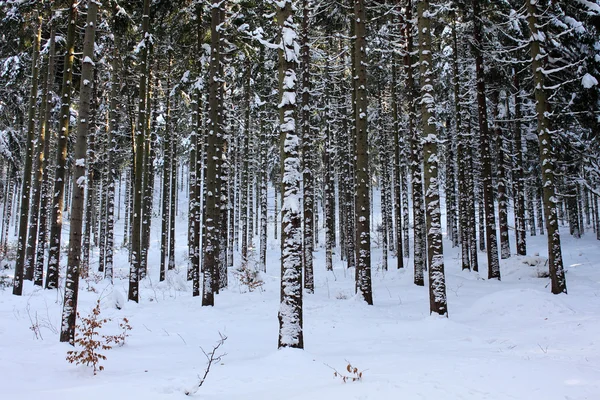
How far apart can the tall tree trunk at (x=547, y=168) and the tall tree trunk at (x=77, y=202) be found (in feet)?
42.2

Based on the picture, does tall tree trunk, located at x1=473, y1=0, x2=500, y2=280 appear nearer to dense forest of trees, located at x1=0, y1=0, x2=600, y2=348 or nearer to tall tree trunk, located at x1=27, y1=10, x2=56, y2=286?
dense forest of trees, located at x1=0, y1=0, x2=600, y2=348

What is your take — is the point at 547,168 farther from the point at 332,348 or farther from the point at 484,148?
the point at 332,348

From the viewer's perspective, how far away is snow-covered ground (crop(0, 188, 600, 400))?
489 cm

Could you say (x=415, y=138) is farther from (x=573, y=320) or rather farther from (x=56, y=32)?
(x=56, y=32)

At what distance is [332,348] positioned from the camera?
760 cm

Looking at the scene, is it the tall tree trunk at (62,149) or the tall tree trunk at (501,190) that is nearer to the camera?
the tall tree trunk at (62,149)

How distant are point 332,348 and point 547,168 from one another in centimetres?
963

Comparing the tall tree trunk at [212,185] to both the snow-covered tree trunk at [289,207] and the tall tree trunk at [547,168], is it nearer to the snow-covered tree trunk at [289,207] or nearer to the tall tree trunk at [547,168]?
the snow-covered tree trunk at [289,207]

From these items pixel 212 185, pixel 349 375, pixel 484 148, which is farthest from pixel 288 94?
pixel 484 148

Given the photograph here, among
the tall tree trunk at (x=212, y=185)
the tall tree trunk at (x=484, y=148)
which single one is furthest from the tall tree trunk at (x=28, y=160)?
the tall tree trunk at (x=484, y=148)

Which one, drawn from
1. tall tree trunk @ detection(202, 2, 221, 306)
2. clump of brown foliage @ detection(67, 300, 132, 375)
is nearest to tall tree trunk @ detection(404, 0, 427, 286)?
tall tree trunk @ detection(202, 2, 221, 306)

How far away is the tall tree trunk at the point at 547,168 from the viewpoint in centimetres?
1221

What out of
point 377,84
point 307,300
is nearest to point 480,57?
point 377,84

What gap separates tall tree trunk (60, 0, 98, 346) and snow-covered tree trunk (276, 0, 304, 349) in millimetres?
3902
